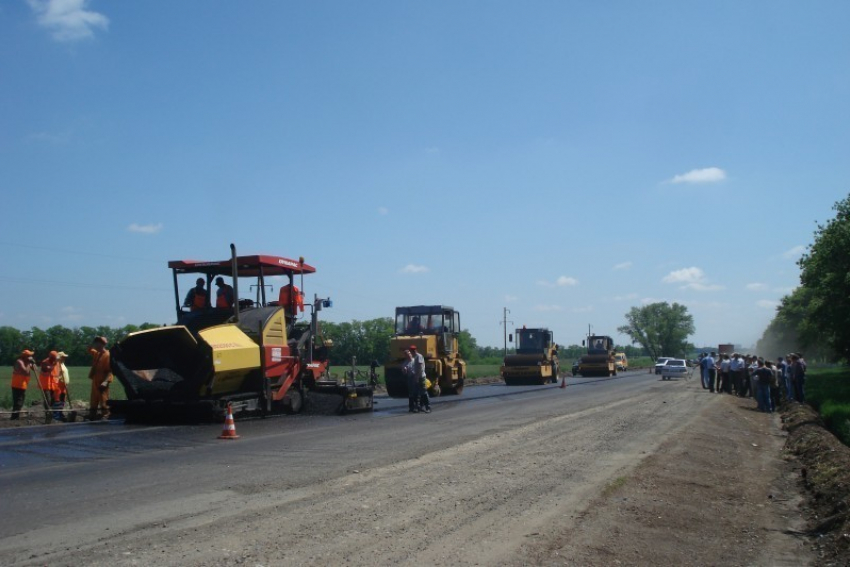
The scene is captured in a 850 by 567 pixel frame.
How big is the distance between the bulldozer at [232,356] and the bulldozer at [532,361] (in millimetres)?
22166

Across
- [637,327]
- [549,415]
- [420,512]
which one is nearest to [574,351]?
[637,327]

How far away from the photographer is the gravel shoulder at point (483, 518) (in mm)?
5773

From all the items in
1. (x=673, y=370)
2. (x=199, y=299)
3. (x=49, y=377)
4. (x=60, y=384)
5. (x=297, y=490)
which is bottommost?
(x=673, y=370)

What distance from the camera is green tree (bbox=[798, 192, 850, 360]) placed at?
126 ft

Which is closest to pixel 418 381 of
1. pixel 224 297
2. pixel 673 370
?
pixel 224 297

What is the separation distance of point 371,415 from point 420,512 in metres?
11.1

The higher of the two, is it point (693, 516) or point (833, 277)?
point (833, 277)

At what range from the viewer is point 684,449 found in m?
12.5

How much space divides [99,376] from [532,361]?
27511mm

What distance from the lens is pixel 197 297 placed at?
17062 millimetres

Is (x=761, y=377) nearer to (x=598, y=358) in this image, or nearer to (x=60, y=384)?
(x=60, y=384)

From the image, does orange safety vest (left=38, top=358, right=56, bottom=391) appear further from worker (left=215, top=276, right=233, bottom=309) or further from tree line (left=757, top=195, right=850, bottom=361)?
tree line (left=757, top=195, right=850, bottom=361)

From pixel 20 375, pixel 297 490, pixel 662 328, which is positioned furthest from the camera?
pixel 662 328

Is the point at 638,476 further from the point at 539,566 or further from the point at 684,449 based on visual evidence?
the point at 539,566
